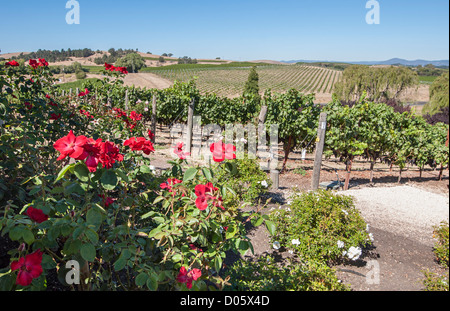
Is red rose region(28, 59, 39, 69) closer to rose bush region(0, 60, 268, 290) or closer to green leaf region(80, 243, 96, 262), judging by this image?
rose bush region(0, 60, 268, 290)

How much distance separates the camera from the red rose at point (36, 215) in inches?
44.3

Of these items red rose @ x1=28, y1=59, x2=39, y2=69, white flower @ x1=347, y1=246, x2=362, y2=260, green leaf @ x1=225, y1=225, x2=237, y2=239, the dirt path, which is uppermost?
the dirt path

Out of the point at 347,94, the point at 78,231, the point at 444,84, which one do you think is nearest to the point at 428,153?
the point at 78,231

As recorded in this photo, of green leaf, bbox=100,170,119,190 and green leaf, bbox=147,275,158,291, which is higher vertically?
green leaf, bbox=100,170,119,190

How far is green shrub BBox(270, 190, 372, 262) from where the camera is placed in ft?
9.45

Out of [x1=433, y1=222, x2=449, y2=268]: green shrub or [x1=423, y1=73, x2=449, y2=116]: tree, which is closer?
[x1=433, y1=222, x2=449, y2=268]: green shrub

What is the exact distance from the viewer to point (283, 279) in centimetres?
198

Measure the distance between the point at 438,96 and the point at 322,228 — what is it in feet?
90.0

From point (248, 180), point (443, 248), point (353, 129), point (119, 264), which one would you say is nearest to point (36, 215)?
point (119, 264)

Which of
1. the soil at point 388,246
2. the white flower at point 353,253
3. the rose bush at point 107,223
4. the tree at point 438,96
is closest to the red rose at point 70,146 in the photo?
the rose bush at point 107,223

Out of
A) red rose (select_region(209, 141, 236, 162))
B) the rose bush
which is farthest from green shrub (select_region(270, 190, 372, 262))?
red rose (select_region(209, 141, 236, 162))

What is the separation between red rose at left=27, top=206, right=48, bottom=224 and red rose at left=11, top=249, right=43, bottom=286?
139 mm

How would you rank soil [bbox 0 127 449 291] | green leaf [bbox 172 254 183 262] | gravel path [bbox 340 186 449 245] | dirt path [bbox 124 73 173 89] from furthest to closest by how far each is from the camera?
dirt path [bbox 124 73 173 89] < gravel path [bbox 340 186 449 245] < soil [bbox 0 127 449 291] < green leaf [bbox 172 254 183 262]
